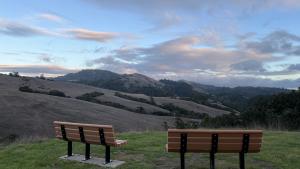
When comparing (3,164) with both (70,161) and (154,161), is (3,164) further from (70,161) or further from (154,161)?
(154,161)

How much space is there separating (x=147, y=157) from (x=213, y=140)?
2.56m

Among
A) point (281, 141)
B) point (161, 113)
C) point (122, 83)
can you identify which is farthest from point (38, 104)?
point (122, 83)

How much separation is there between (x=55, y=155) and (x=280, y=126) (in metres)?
12.1

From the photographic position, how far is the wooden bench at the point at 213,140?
823 cm

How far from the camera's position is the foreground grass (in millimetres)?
9523

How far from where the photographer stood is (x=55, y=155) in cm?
1097

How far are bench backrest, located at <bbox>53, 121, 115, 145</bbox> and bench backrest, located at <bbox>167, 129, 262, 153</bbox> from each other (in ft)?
5.29

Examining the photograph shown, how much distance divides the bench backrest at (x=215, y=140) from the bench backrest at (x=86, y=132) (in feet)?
5.29

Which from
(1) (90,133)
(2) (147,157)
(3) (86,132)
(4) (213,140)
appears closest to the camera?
(4) (213,140)

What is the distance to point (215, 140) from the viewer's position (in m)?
8.28

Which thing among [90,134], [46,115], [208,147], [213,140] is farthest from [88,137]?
[46,115]

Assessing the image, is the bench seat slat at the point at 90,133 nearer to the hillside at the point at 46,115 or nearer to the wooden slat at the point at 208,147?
the wooden slat at the point at 208,147

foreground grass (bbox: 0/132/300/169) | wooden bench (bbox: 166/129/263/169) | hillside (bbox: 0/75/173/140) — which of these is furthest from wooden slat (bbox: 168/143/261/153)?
hillside (bbox: 0/75/173/140)

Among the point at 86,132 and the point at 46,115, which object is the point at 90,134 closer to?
the point at 86,132
